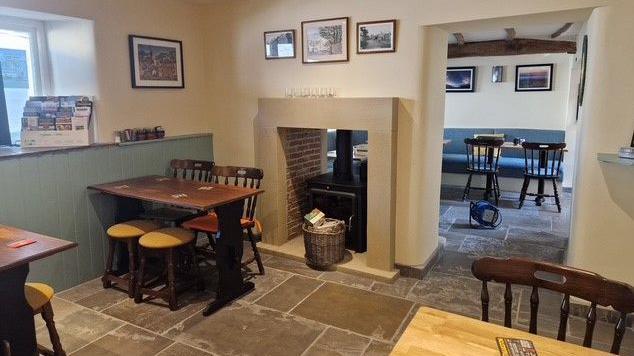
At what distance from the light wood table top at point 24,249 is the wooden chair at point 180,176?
1.39 meters

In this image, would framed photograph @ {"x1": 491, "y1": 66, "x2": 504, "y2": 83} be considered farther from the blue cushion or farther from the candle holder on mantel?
the candle holder on mantel

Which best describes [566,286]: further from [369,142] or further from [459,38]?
[459,38]

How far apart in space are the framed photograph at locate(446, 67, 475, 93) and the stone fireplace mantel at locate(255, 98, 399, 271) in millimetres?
4971

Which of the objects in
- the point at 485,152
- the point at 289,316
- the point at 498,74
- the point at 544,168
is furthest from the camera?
the point at 498,74

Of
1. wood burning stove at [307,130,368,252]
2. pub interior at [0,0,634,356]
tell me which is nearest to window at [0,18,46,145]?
pub interior at [0,0,634,356]

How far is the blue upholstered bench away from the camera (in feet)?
21.1

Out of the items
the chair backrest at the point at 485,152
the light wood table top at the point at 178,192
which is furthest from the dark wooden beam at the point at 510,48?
the light wood table top at the point at 178,192

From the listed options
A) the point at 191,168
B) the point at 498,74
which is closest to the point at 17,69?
the point at 191,168

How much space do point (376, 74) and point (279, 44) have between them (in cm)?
99

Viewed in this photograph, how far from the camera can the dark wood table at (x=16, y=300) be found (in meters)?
1.78

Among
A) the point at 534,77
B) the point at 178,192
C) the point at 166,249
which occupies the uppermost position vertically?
the point at 534,77

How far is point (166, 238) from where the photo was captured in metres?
2.96

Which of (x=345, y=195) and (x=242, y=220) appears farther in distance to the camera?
(x=345, y=195)

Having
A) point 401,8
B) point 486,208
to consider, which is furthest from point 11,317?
point 486,208
